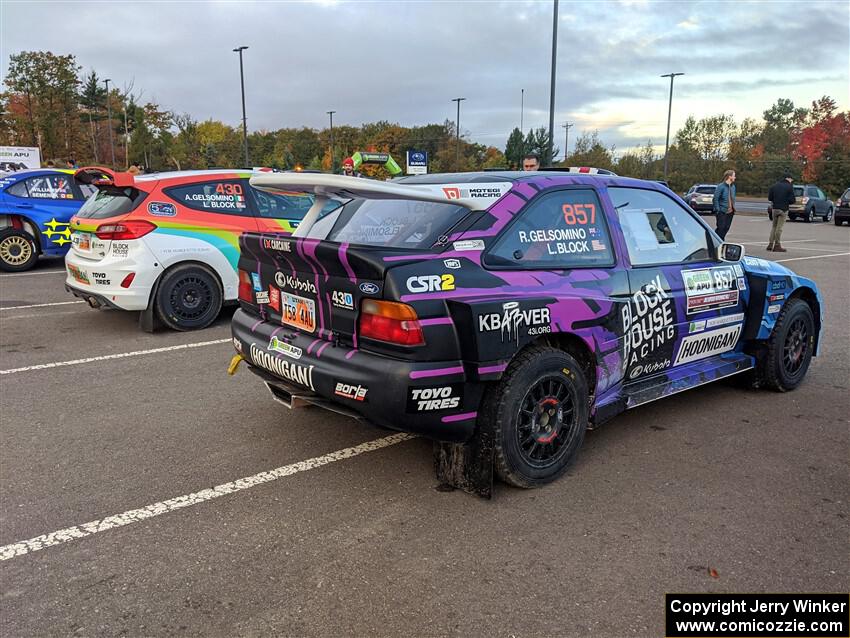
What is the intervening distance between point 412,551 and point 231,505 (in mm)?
→ 988

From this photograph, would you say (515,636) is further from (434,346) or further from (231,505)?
(231,505)

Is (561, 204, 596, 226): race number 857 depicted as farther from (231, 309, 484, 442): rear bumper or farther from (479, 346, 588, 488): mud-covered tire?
(231, 309, 484, 442): rear bumper

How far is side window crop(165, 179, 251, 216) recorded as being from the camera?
22.2ft

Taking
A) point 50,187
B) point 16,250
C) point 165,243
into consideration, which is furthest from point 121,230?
point 16,250

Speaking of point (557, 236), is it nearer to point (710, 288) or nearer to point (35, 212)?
point (710, 288)

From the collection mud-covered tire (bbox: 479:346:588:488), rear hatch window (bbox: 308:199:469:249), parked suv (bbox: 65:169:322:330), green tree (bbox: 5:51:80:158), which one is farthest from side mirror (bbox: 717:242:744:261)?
green tree (bbox: 5:51:80:158)

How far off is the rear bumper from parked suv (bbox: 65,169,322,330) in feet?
11.9

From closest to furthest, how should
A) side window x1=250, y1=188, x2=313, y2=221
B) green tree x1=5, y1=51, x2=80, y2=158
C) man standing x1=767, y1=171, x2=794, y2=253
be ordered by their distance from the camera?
side window x1=250, y1=188, x2=313, y2=221 → man standing x1=767, y1=171, x2=794, y2=253 → green tree x1=5, y1=51, x2=80, y2=158

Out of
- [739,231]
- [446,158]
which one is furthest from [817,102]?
[739,231]

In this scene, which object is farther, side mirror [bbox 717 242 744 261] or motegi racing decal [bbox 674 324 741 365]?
side mirror [bbox 717 242 744 261]

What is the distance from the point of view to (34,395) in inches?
191

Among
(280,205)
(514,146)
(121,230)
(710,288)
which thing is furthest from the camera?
(514,146)

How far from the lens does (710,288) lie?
4355 mm

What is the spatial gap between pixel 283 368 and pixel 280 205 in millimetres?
4464
